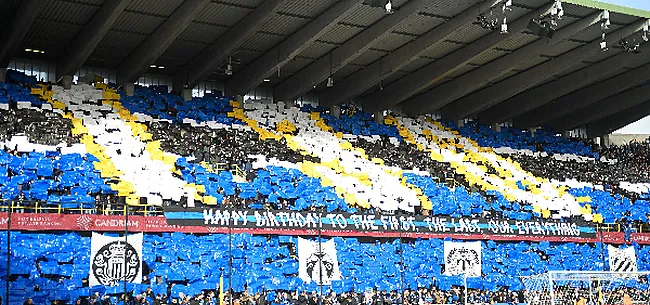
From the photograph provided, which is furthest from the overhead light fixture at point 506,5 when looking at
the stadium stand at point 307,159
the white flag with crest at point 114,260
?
the white flag with crest at point 114,260

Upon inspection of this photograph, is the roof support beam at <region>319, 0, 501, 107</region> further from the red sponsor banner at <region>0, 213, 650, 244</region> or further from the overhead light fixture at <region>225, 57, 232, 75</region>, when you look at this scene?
the red sponsor banner at <region>0, 213, 650, 244</region>

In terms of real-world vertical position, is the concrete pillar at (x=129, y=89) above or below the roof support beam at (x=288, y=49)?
below

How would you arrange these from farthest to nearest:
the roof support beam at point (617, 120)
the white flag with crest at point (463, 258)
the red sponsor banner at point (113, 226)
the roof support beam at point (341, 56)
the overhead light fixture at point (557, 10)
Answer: the roof support beam at point (617, 120)
the roof support beam at point (341, 56)
the overhead light fixture at point (557, 10)
the white flag with crest at point (463, 258)
the red sponsor banner at point (113, 226)

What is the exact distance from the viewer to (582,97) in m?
45.9

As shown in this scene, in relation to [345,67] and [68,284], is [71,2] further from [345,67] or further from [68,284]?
[345,67]

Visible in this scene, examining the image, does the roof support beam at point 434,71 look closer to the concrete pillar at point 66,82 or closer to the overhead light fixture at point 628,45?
the overhead light fixture at point 628,45

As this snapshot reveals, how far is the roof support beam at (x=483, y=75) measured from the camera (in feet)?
115

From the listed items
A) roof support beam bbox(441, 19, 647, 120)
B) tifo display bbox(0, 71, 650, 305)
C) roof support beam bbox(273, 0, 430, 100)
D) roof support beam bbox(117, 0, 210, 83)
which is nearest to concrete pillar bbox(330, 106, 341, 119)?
tifo display bbox(0, 71, 650, 305)

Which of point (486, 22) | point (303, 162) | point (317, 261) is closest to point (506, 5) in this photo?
point (486, 22)

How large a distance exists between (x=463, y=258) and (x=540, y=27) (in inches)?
374

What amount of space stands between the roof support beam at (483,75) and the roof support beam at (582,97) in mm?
6441

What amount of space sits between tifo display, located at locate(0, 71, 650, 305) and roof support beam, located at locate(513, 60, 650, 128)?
169 inches

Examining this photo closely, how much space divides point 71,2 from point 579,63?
23405 millimetres

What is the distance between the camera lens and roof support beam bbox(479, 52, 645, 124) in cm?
4000
